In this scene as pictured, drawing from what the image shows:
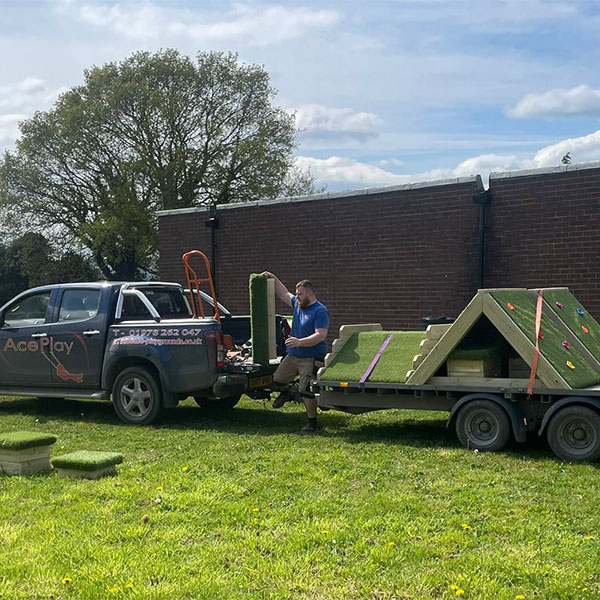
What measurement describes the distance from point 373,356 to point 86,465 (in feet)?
11.0

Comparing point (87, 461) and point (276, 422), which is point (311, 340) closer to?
point (276, 422)

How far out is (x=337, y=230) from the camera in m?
13.7

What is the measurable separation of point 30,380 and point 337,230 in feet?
20.2

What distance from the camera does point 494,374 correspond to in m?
7.64

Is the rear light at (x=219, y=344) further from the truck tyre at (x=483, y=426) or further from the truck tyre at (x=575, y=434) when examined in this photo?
the truck tyre at (x=575, y=434)

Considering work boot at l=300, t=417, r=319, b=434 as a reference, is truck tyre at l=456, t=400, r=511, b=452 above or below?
above

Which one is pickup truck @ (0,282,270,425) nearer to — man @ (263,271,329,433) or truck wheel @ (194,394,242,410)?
truck wheel @ (194,394,242,410)

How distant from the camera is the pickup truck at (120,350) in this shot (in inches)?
355

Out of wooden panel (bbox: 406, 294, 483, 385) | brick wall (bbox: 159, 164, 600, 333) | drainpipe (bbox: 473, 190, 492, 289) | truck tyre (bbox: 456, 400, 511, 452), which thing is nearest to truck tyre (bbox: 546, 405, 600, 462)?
truck tyre (bbox: 456, 400, 511, 452)

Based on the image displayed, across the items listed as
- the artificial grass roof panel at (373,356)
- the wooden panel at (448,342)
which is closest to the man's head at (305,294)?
the artificial grass roof panel at (373,356)

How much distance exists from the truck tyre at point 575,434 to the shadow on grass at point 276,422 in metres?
0.22

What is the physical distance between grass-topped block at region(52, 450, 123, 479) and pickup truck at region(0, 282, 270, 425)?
245 cm

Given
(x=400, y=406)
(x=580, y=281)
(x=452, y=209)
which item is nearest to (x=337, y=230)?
(x=452, y=209)

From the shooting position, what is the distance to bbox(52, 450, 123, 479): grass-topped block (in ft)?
20.8
